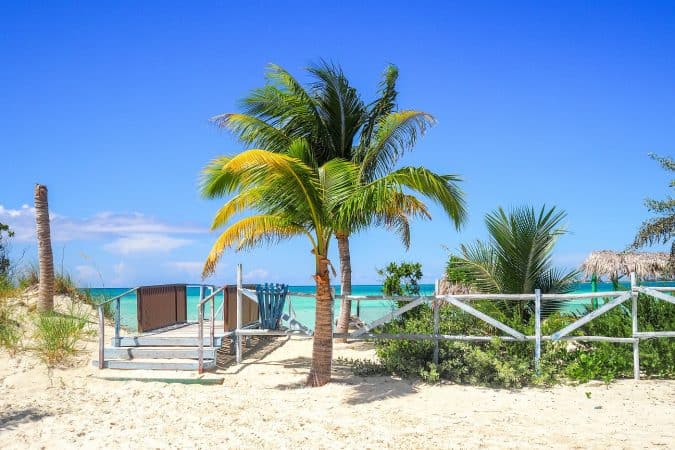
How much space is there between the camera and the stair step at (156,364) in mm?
11617

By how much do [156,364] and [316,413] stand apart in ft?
13.5

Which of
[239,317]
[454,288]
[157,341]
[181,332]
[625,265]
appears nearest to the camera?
[157,341]

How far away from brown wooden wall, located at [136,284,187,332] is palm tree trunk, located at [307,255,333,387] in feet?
14.5

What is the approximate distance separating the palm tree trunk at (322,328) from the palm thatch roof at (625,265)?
11.7 m

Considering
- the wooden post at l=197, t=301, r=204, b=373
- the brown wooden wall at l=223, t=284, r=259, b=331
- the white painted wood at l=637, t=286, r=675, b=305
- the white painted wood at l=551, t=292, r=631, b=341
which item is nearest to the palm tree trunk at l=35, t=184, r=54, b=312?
the brown wooden wall at l=223, t=284, r=259, b=331

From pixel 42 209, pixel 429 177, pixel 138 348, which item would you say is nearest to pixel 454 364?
pixel 429 177

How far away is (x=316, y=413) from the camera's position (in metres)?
8.92

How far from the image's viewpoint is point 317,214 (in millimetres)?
9953

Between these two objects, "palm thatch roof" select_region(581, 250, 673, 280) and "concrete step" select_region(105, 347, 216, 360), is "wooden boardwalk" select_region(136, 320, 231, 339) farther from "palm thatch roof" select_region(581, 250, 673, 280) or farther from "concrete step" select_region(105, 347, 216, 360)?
"palm thatch roof" select_region(581, 250, 673, 280)

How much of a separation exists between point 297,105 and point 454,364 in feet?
22.8

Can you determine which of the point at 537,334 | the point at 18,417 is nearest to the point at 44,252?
the point at 18,417

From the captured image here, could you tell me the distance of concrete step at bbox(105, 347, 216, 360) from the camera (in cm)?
1210

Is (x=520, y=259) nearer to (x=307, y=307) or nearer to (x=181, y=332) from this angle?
(x=181, y=332)

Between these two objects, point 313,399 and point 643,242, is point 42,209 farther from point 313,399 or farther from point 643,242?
point 643,242
